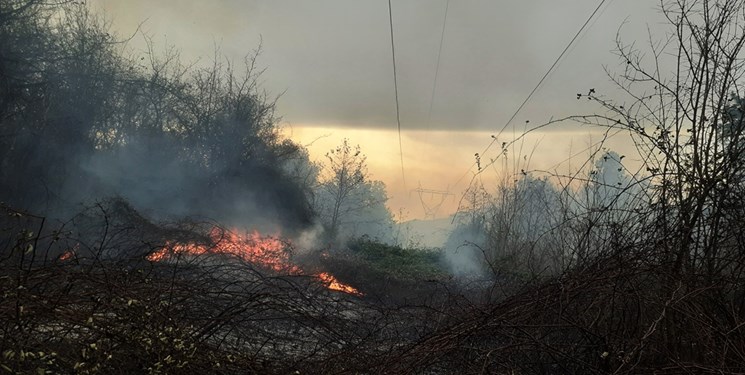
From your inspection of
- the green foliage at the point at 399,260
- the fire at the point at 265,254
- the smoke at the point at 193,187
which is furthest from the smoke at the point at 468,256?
the smoke at the point at 193,187

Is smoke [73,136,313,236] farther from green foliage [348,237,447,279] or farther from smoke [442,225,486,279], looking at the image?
smoke [442,225,486,279]

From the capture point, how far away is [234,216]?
79.7 feet

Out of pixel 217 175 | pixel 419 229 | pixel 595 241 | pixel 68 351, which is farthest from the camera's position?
pixel 419 229

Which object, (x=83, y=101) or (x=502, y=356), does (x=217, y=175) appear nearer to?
(x=83, y=101)

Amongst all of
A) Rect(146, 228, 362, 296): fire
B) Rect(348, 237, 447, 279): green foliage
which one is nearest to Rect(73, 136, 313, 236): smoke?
Rect(146, 228, 362, 296): fire

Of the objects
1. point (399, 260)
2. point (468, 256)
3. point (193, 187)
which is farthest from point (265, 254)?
point (468, 256)

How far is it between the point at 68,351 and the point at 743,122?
6094 millimetres

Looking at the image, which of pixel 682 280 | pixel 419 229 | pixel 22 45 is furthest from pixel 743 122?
pixel 419 229

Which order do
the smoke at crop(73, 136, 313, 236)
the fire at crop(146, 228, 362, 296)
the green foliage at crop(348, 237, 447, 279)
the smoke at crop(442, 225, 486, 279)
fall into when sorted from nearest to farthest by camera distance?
the fire at crop(146, 228, 362, 296) → the smoke at crop(73, 136, 313, 236) → the green foliage at crop(348, 237, 447, 279) → the smoke at crop(442, 225, 486, 279)

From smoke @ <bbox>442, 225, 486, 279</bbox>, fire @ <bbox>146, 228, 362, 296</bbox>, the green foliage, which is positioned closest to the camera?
fire @ <bbox>146, 228, 362, 296</bbox>

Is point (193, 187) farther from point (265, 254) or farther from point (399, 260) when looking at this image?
point (399, 260)

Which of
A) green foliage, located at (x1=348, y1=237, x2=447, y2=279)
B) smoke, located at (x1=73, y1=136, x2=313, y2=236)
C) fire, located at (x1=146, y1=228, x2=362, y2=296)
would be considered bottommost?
green foliage, located at (x1=348, y1=237, x2=447, y2=279)

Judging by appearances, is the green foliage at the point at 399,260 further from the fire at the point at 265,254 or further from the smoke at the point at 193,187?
the smoke at the point at 193,187

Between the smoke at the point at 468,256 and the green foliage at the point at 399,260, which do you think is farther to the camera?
the smoke at the point at 468,256
